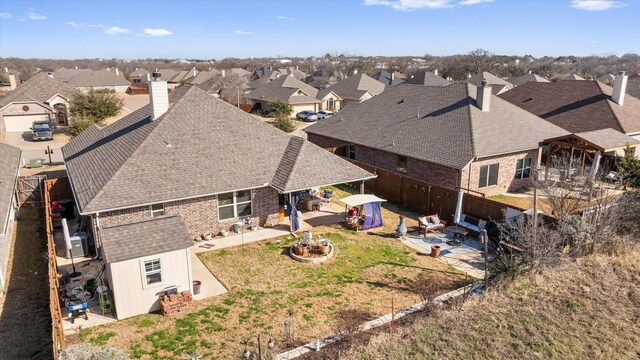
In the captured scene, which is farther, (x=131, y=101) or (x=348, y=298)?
(x=131, y=101)

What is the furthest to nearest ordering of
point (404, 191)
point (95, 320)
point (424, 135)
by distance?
point (424, 135) < point (404, 191) < point (95, 320)

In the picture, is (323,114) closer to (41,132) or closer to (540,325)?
(41,132)

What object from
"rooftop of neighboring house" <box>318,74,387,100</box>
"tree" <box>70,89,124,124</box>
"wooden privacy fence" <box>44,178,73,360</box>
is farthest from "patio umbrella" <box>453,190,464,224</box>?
"rooftop of neighboring house" <box>318,74,387,100</box>

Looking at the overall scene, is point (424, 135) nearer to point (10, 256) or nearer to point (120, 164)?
point (120, 164)

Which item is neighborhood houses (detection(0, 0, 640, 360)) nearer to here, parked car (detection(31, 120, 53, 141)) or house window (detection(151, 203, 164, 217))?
house window (detection(151, 203, 164, 217))

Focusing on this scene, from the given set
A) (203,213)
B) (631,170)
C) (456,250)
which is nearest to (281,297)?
(203,213)

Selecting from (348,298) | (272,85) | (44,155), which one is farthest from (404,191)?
(272,85)

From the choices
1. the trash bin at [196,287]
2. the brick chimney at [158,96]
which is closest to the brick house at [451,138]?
the brick chimney at [158,96]
